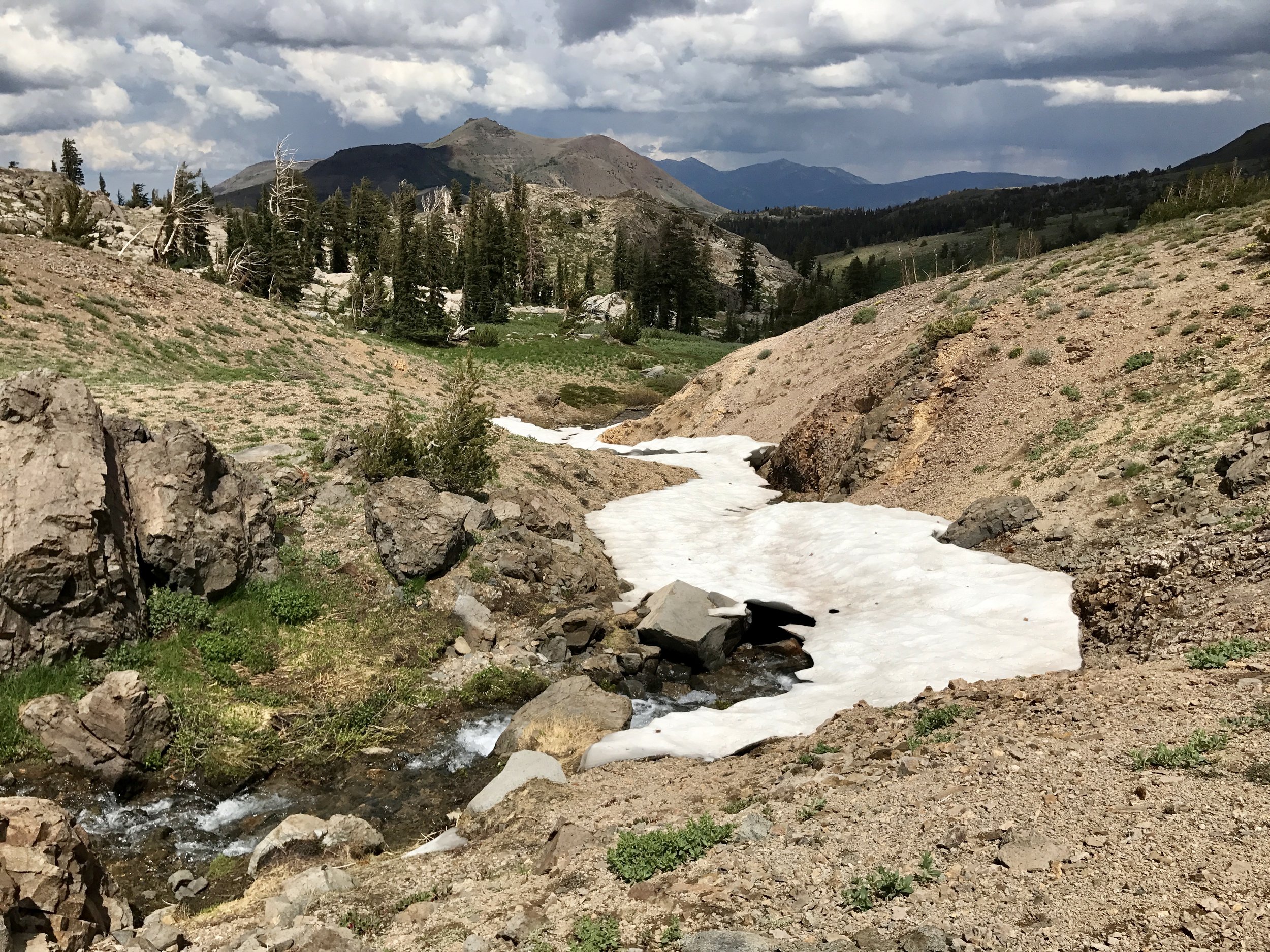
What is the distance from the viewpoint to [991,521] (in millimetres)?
18000

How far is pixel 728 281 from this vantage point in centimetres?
14350

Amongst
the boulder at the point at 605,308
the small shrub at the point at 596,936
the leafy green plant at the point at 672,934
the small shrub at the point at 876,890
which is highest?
the boulder at the point at 605,308

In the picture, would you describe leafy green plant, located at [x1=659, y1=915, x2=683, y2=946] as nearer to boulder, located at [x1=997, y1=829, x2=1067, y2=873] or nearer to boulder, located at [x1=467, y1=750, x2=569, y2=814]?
boulder, located at [x1=997, y1=829, x2=1067, y2=873]

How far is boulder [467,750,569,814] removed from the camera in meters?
9.95

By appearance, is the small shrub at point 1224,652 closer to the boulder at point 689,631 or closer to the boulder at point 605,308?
the boulder at point 689,631

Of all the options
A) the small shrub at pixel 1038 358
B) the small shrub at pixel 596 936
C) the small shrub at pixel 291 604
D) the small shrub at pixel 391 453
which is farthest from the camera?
the small shrub at pixel 1038 358

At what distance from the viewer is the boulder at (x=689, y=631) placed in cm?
1488

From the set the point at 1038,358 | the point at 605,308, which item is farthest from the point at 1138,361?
the point at 605,308

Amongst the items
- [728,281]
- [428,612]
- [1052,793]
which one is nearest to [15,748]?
[428,612]

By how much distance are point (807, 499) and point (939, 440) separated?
15.0ft

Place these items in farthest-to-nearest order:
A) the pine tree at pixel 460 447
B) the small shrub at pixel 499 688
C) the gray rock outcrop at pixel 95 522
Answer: the pine tree at pixel 460 447, the small shrub at pixel 499 688, the gray rock outcrop at pixel 95 522

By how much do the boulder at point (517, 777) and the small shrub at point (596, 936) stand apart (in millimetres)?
3598

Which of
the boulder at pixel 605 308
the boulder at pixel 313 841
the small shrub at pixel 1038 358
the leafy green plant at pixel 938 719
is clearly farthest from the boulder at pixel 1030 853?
the boulder at pixel 605 308

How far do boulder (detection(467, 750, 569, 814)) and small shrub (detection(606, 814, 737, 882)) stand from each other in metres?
2.57
